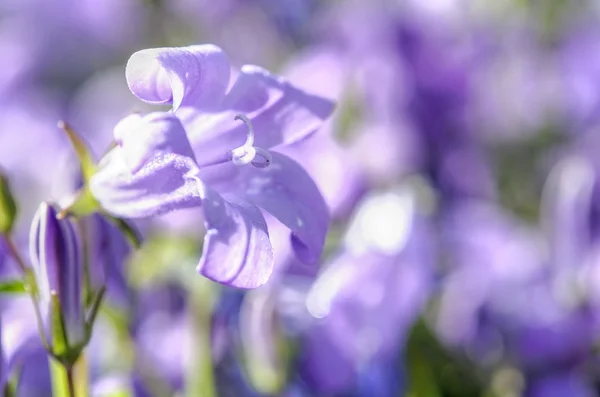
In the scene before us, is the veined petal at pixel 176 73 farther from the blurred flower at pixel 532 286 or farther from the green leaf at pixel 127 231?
the blurred flower at pixel 532 286

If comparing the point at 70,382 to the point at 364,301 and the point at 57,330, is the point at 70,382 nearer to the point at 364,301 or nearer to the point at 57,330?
the point at 57,330

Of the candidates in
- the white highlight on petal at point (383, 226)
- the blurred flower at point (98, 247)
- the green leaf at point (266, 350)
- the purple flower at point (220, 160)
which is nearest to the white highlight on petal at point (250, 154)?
the purple flower at point (220, 160)

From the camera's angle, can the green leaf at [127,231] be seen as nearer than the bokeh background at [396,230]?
Yes

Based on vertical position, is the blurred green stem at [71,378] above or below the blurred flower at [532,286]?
above

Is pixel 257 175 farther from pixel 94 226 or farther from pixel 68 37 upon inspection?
pixel 68 37

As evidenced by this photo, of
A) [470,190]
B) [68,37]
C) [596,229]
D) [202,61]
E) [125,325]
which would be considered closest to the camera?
[202,61]

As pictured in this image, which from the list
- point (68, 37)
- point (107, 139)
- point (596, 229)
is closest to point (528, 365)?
point (596, 229)
